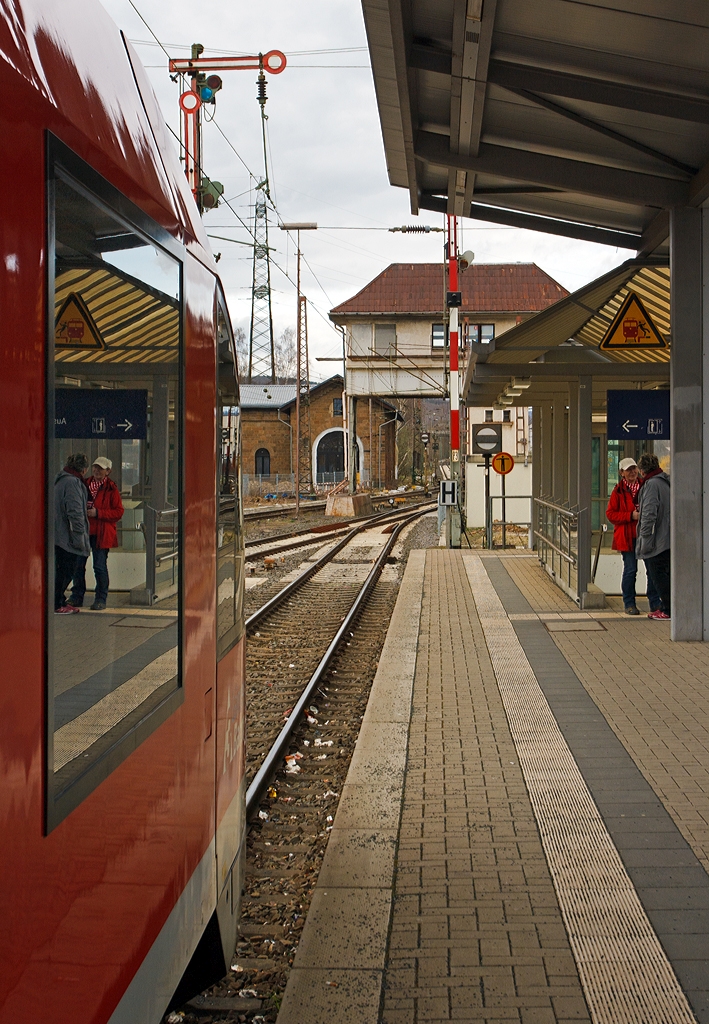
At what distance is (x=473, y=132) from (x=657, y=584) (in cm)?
502

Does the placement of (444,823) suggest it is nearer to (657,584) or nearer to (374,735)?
(374,735)

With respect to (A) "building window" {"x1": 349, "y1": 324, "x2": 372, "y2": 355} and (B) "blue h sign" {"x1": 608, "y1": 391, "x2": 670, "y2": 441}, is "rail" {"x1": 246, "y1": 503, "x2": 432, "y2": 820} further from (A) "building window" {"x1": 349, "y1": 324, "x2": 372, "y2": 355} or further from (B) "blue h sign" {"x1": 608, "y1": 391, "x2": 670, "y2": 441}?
(A) "building window" {"x1": 349, "y1": 324, "x2": 372, "y2": 355}

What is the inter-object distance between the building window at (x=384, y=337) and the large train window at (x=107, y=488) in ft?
130

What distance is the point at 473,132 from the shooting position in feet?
28.2

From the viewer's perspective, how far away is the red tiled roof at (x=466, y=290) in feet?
142

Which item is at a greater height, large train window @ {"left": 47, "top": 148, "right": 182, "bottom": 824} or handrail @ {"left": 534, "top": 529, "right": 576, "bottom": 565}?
large train window @ {"left": 47, "top": 148, "right": 182, "bottom": 824}

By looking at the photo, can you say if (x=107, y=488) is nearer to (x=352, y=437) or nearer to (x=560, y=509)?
(x=560, y=509)

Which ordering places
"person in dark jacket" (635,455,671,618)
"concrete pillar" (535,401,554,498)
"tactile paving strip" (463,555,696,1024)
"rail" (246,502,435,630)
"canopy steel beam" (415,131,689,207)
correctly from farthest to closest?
"concrete pillar" (535,401,554,498) → "rail" (246,502,435,630) → "person in dark jacket" (635,455,671,618) → "canopy steel beam" (415,131,689,207) → "tactile paving strip" (463,555,696,1024)

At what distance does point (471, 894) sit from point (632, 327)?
764 centimetres

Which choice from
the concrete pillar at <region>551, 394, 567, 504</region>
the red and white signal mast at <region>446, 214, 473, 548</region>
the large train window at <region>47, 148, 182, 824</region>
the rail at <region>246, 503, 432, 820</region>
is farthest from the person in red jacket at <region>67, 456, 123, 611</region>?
the red and white signal mast at <region>446, 214, 473, 548</region>

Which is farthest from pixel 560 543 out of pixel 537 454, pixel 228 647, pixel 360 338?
pixel 360 338

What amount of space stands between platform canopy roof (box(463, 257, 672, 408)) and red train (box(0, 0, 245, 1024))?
8.66 metres

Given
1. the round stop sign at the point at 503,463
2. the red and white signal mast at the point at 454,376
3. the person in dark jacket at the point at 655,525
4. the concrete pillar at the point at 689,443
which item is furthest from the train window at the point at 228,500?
the round stop sign at the point at 503,463

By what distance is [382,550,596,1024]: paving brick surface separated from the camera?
3.40 meters
